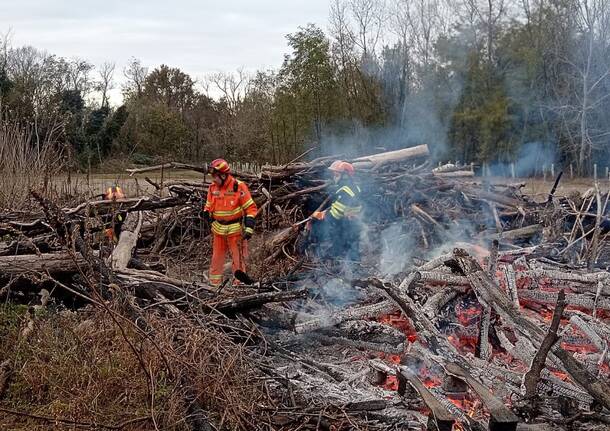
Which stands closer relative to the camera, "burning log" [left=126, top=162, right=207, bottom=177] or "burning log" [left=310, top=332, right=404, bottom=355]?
"burning log" [left=310, top=332, right=404, bottom=355]

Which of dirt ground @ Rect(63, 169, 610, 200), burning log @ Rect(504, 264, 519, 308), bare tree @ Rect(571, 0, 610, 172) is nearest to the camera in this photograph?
burning log @ Rect(504, 264, 519, 308)

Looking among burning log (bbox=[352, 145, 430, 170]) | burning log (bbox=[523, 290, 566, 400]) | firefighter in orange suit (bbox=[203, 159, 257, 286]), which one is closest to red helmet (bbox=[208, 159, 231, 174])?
firefighter in orange suit (bbox=[203, 159, 257, 286])

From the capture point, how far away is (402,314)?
5711mm

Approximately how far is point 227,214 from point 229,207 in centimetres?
11

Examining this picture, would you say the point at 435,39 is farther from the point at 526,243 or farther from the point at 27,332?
the point at 27,332

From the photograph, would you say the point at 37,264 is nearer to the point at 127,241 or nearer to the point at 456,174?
the point at 127,241

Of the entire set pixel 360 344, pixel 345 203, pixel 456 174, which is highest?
pixel 456 174

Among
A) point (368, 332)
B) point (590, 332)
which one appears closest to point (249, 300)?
point (368, 332)

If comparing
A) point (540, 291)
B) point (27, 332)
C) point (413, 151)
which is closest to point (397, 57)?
point (413, 151)

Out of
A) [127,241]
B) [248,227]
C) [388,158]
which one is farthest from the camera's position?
[388,158]

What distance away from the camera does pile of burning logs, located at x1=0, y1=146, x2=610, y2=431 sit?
149 inches

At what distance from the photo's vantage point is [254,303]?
17.1 ft

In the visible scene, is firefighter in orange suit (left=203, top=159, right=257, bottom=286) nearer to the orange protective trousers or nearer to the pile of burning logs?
the orange protective trousers

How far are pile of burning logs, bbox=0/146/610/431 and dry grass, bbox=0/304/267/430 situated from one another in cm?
28
